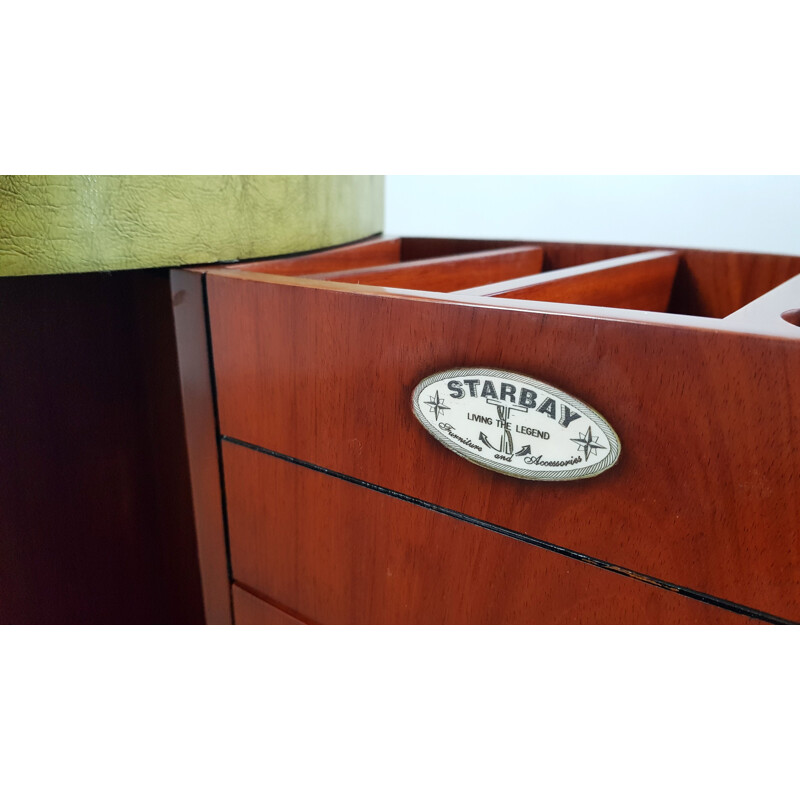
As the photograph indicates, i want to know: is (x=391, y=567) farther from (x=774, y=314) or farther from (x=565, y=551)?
(x=774, y=314)

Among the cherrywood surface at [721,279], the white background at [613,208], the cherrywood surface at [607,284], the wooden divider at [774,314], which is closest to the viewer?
the wooden divider at [774,314]

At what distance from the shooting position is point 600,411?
64cm

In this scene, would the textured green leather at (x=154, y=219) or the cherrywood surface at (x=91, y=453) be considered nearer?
the textured green leather at (x=154, y=219)

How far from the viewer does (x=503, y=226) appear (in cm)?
177

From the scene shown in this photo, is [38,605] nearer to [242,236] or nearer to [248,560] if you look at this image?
[248,560]

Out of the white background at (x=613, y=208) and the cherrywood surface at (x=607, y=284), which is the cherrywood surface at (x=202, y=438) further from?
the white background at (x=613, y=208)

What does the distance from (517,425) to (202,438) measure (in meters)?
0.57

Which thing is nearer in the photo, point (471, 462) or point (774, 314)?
point (774, 314)

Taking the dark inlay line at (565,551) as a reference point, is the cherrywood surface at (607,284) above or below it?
above

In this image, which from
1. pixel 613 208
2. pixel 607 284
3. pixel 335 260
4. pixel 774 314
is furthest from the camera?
pixel 613 208

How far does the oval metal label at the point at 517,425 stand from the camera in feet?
2.13

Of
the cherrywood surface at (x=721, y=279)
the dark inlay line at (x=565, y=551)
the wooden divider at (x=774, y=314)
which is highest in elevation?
the wooden divider at (x=774, y=314)

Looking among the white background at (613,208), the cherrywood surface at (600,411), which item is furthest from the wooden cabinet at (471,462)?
the white background at (613,208)

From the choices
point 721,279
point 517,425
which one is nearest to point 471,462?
point 517,425
